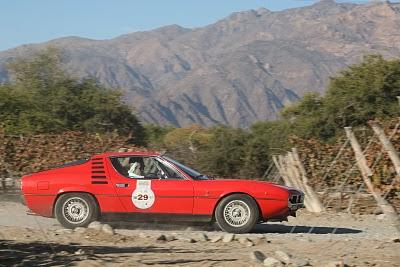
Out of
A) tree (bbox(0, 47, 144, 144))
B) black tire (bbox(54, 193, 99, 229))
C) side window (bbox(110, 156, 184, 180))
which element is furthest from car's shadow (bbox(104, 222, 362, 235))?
tree (bbox(0, 47, 144, 144))

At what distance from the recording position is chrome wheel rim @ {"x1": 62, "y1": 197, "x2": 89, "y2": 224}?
1084 cm

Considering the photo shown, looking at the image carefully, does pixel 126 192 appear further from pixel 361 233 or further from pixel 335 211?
pixel 335 211

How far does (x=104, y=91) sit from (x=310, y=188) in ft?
74.4

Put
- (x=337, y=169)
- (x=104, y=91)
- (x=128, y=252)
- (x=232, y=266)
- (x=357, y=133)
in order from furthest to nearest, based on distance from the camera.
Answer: (x=104, y=91) → (x=357, y=133) → (x=337, y=169) → (x=128, y=252) → (x=232, y=266)

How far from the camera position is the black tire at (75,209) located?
10.8 meters

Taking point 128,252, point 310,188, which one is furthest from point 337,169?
point 128,252

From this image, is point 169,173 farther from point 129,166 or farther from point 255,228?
point 255,228

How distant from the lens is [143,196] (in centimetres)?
1067

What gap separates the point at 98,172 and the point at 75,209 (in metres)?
0.71

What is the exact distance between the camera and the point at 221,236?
931 centimetres

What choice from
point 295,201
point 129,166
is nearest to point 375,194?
point 295,201

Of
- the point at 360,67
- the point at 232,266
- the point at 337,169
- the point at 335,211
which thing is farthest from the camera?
the point at 360,67

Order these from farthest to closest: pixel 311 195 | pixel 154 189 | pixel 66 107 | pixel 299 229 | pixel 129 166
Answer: pixel 66 107 → pixel 311 195 → pixel 299 229 → pixel 129 166 → pixel 154 189

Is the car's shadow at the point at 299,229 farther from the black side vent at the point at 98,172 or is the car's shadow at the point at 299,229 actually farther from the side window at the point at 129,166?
the black side vent at the point at 98,172
